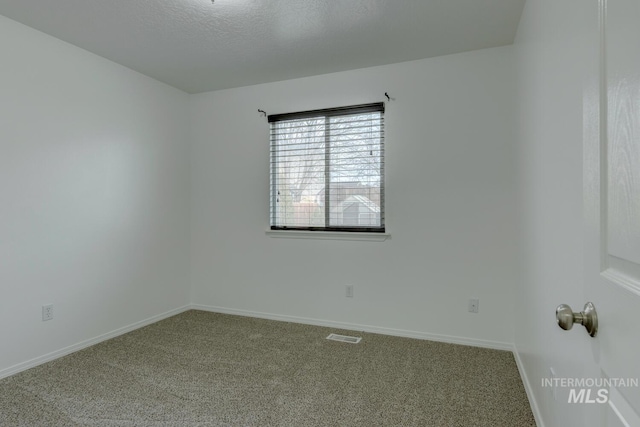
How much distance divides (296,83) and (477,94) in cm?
173

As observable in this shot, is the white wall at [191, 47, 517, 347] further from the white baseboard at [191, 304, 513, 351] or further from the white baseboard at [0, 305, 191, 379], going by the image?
the white baseboard at [0, 305, 191, 379]

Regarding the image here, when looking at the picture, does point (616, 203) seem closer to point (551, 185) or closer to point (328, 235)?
point (551, 185)

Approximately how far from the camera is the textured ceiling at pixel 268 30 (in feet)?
7.64

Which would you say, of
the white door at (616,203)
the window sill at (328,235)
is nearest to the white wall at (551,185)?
the white door at (616,203)

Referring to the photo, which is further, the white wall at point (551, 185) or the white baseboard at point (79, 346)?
the white baseboard at point (79, 346)

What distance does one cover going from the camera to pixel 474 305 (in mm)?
3000

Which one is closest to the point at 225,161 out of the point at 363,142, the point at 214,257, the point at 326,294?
the point at 214,257

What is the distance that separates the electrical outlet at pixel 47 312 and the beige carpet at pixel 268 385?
13.4 inches

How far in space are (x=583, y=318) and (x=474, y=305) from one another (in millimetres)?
2450

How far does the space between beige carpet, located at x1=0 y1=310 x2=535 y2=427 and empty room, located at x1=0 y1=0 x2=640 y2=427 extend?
0.02 metres

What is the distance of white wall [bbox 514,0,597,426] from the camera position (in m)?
1.18

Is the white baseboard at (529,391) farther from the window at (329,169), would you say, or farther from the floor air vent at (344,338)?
the window at (329,169)

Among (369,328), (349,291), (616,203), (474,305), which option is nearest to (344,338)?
(369,328)

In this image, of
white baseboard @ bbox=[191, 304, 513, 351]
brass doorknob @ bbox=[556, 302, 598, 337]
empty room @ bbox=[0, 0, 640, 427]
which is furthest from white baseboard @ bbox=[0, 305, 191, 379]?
brass doorknob @ bbox=[556, 302, 598, 337]
